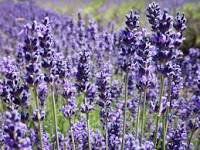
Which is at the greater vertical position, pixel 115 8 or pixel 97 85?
pixel 115 8

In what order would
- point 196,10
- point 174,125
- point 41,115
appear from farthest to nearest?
point 196,10 → point 174,125 → point 41,115

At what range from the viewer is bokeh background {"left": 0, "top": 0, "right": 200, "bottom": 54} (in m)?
18.3

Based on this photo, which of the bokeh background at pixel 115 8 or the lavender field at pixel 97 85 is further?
the bokeh background at pixel 115 8

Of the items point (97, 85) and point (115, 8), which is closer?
point (97, 85)

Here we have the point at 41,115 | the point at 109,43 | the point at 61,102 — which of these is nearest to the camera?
the point at 41,115

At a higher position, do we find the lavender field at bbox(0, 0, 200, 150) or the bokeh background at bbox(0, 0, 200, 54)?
the bokeh background at bbox(0, 0, 200, 54)

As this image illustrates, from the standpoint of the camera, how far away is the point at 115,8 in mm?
29250

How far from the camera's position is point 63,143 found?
604cm

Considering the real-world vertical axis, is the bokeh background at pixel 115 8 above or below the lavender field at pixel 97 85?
above

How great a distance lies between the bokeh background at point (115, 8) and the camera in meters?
18.3

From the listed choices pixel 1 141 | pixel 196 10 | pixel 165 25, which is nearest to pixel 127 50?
pixel 165 25

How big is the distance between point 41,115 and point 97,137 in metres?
1.11

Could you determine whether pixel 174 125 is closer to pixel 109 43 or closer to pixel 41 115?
pixel 109 43

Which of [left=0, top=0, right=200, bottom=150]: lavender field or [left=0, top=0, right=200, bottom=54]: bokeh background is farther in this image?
[left=0, top=0, right=200, bottom=54]: bokeh background
